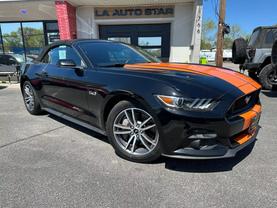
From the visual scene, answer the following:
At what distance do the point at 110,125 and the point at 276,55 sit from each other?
5.89 metres

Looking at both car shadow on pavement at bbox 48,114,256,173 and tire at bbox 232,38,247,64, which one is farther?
tire at bbox 232,38,247,64

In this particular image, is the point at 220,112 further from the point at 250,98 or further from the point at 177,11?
the point at 177,11

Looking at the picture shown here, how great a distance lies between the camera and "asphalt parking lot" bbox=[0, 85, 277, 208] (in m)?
2.27

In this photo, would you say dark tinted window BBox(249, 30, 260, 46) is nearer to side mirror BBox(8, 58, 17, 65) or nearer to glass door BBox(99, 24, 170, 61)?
glass door BBox(99, 24, 170, 61)

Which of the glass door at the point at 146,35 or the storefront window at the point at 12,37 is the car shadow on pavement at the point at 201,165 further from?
the storefront window at the point at 12,37

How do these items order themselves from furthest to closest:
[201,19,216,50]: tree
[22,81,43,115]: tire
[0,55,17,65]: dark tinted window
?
1. [201,19,216,50]: tree
2. [0,55,17,65]: dark tinted window
3. [22,81,43,115]: tire

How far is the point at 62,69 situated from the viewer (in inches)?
155

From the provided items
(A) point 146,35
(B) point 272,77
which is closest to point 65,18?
(A) point 146,35

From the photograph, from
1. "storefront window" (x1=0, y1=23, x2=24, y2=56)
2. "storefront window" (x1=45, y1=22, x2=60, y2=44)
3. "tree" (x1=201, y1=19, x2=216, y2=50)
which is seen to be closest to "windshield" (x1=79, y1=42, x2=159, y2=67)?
"storefront window" (x1=45, y1=22, x2=60, y2=44)

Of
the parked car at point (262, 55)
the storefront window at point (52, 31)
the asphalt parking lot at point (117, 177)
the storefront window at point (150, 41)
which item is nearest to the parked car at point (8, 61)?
the storefront window at point (52, 31)

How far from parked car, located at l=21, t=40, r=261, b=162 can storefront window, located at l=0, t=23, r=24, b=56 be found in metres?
13.5

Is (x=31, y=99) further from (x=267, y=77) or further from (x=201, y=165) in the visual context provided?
(x=267, y=77)

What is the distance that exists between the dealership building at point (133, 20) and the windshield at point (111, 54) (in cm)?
796

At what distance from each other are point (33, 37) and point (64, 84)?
42.7 feet
